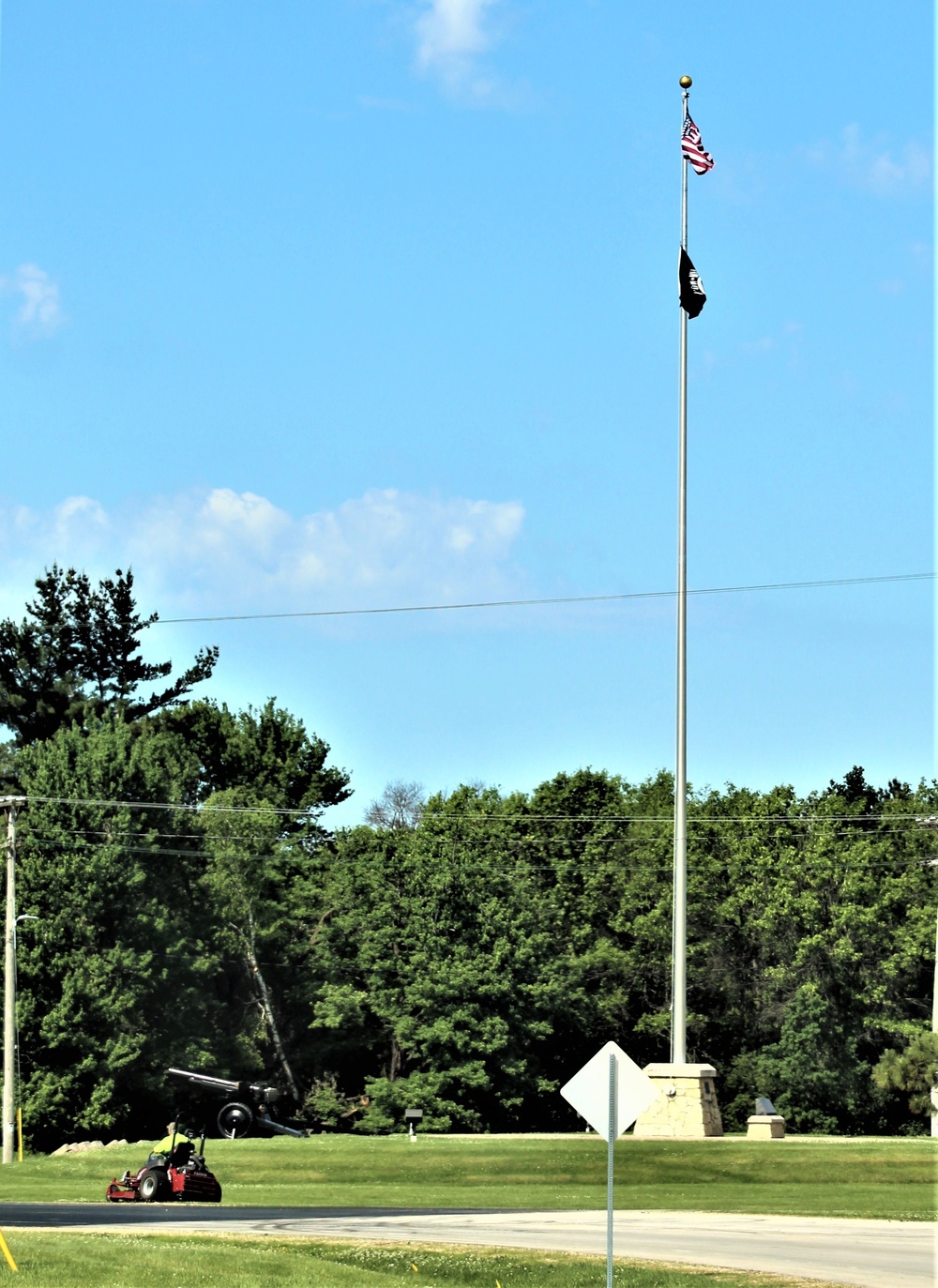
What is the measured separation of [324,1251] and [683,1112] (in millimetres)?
17124

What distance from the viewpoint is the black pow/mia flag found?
4028cm

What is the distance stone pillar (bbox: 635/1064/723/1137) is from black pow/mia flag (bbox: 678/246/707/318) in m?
17.5

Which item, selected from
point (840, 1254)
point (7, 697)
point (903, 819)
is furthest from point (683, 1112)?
point (7, 697)

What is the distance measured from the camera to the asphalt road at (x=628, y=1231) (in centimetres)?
1972

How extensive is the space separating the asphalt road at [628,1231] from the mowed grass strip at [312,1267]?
3.64 ft

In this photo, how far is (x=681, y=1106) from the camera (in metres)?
36.8

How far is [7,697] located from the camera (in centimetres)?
7544

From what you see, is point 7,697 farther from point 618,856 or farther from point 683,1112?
point 683,1112

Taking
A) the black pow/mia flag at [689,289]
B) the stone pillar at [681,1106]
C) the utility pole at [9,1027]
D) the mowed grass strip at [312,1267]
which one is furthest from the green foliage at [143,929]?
the mowed grass strip at [312,1267]

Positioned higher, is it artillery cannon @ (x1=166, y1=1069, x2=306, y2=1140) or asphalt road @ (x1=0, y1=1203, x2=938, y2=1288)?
asphalt road @ (x1=0, y1=1203, x2=938, y2=1288)

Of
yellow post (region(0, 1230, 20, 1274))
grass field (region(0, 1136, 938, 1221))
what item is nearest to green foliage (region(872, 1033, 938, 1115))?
grass field (region(0, 1136, 938, 1221))

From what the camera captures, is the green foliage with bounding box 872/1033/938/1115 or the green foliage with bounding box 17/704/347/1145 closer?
the green foliage with bounding box 872/1033/938/1115

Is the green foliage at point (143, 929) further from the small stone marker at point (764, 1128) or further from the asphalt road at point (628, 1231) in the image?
the asphalt road at point (628, 1231)

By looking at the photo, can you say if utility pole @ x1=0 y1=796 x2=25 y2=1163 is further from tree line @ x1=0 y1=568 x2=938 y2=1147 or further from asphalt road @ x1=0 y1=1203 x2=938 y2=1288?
asphalt road @ x1=0 y1=1203 x2=938 y2=1288
